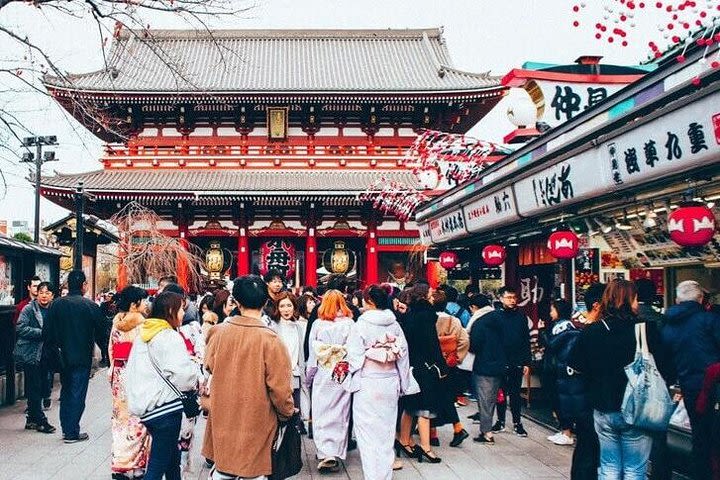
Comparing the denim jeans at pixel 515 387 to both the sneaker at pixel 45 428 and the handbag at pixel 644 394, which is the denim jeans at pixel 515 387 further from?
the sneaker at pixel 45 428

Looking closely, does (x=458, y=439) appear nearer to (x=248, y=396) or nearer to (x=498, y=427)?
(x=498, y=427)

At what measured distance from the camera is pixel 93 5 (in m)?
7.97

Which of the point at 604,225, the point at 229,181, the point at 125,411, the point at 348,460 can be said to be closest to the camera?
the point at 125,411

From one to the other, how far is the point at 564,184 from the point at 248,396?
424cm

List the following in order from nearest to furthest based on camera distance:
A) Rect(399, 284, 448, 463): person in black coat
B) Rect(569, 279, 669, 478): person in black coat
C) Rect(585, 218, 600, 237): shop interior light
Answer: Rect(569, 279, 669, 478): person in black coat, Rect(399, 284, 448, 463): person in black coat, Rect(585, 218, 600, 237): shop interior light

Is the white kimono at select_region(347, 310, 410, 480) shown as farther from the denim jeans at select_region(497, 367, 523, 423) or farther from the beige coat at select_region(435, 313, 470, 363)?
the denim jeans at select_region(497, 367, 523, 423)

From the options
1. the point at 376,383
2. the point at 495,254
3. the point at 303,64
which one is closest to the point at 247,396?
the point at 376,383

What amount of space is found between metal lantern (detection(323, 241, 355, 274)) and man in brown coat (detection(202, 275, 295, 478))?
765 inches

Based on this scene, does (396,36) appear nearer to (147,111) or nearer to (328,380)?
(147,111)

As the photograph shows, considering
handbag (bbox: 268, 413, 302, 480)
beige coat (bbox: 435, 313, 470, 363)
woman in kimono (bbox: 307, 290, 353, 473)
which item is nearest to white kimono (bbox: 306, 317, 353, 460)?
woman in kimono (bbox: 307, 290, 353, 473)

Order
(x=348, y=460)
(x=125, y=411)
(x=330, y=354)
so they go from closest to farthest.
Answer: (x=125, y=411) → (x=330, y=354) → (x=348, y=460)

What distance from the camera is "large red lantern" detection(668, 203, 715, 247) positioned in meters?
5.52

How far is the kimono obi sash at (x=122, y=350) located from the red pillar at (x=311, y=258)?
670 inches

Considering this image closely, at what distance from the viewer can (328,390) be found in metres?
7.19
